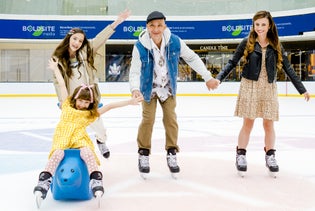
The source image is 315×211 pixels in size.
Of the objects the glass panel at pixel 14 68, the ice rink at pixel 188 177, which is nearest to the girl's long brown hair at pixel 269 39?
the ice rink at pixel 188 177

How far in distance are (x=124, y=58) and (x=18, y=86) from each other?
3622 millimetres

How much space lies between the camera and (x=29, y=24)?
48.7 ft

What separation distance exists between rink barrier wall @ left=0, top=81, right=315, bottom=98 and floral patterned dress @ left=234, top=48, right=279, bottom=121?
423 inches

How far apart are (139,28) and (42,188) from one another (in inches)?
538

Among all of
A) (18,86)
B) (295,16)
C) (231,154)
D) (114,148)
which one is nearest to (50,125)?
(114,148)

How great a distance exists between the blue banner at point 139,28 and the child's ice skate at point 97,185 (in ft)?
44.1

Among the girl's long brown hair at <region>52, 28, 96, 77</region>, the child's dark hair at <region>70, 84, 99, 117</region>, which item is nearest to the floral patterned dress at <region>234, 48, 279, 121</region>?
the child's dark hair at <region>70, 84, 99, 117</region>

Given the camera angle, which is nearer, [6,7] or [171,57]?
[171,57]

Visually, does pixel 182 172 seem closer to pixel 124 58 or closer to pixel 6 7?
pixel 124 58

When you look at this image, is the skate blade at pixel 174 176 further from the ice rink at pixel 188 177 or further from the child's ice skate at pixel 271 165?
the child's ice skate at pixel 271 165

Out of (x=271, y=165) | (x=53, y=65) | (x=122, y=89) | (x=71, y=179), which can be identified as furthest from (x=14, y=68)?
(x=71, y=179)

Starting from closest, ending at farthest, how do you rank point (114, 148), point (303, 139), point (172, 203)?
point (172, 203) < point (114, 148) < point (303, 139)

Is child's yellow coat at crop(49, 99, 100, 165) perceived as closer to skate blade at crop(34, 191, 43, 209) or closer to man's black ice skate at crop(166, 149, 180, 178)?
skate blade at crop(34, 191, 43, 209)

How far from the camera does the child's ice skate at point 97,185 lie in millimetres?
1815
